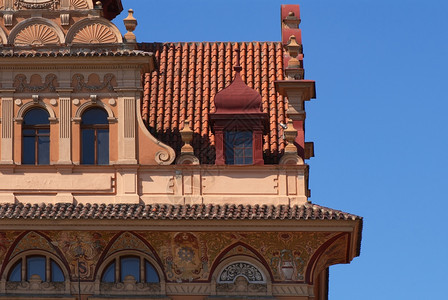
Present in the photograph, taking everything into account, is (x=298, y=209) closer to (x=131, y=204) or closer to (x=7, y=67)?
(x=131, y=204)

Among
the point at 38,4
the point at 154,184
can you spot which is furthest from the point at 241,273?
the point at 38,4

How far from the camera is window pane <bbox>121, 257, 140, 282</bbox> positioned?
153 feet

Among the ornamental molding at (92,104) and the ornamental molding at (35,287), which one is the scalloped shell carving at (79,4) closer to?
the ornamental molding at (92,104)

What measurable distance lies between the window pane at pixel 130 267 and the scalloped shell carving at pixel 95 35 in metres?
6.13

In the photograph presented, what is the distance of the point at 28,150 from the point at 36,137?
419 millimetres

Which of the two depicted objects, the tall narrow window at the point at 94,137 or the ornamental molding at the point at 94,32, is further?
the ornamental molding at the point at 94,32

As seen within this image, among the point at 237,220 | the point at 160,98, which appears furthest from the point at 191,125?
the point at 237,220

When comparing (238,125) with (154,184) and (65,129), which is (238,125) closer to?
(154,184)

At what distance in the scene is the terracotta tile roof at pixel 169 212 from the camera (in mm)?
45844

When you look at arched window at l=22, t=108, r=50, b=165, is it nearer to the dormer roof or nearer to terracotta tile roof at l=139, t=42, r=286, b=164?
terracotta tile roof at l=139, t=42, r=286, b=164

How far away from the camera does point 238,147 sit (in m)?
48.4

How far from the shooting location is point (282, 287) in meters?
46.5

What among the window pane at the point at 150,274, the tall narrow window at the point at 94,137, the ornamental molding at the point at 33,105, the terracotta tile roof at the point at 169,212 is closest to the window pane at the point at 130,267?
the window pane at the point at 150,274

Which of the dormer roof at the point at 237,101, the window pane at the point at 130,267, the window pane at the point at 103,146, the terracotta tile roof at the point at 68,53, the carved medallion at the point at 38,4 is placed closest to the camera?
the window pane at the point at 130,267
